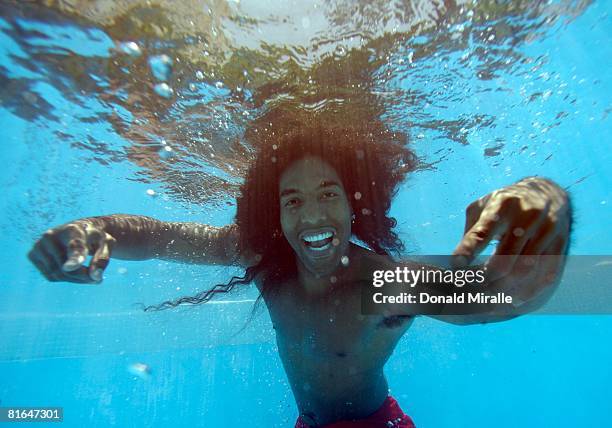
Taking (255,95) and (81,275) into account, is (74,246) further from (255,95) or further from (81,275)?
(255,95)

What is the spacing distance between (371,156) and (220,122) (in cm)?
289

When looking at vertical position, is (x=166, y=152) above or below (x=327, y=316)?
above

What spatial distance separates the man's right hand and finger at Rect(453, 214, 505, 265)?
8.75 ft

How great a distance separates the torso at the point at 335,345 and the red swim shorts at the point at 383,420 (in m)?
0.13

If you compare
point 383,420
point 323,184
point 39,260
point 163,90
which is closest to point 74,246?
point 39,260

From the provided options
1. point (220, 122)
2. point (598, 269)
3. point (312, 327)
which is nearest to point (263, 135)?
point (220, 122)

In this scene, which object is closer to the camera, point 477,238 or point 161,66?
point 477,238

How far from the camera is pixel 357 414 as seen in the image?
Answer: 4738 mm

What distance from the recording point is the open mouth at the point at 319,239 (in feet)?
13.7

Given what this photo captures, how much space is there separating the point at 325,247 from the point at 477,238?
2607 mm

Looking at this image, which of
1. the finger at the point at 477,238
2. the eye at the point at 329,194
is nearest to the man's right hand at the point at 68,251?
the eye at the point at 329,194

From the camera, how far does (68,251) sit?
9.98ft

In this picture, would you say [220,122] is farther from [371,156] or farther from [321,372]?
[321,372]

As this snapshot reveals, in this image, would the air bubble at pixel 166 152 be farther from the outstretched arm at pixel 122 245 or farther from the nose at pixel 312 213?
the nose at pixel 312 213
